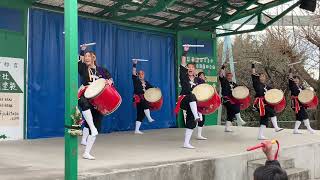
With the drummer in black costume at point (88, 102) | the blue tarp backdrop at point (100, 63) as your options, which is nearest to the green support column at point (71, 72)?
the drummer in black costume at point (88, 102)

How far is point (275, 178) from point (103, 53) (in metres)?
7.94

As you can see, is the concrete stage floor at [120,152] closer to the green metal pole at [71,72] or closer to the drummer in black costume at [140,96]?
the drummer in black costume at [140,96]

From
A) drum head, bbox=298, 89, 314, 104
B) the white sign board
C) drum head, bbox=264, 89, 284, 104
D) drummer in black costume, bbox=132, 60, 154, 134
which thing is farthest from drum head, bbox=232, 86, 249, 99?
the white sign board

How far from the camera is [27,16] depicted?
27.7 feet

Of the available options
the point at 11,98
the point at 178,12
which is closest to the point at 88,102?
the point at 11,98

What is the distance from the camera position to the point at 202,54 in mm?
12375

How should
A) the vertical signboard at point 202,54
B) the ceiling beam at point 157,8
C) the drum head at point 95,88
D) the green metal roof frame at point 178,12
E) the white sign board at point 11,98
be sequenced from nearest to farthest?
the drum head at point 95,88, the white sign board at point 11,98, the ceiling beam at point 157,8, the green metal roof frame at point 178,12, the vertical signboard at point 202,54

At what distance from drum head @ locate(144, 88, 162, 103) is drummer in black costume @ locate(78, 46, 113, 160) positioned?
3294mm

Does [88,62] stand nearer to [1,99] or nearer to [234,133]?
[1,99]

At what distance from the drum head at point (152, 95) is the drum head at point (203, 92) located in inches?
74.8

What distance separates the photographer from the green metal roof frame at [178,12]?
9625mm

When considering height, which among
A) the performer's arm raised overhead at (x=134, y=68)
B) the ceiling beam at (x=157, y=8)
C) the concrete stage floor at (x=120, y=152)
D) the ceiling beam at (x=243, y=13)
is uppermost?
the ceiling beam at (x=243, y=13)

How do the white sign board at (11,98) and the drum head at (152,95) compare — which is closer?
the white sign board at (11,98)

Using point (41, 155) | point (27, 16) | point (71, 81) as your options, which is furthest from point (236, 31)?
point (71, 81)
